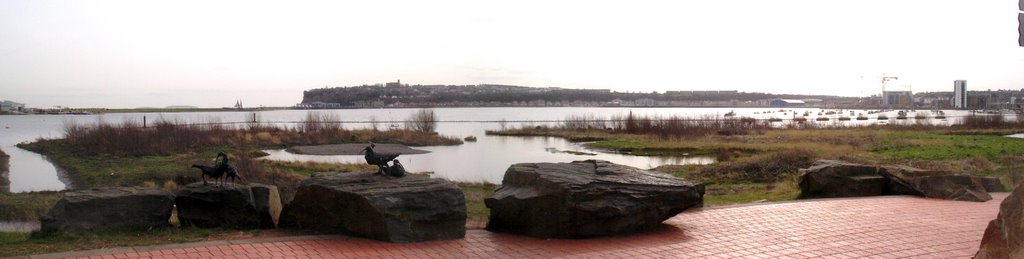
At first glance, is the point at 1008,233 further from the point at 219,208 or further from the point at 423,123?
the point at 423,123

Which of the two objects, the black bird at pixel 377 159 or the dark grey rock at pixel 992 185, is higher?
the black bird at pixel 377 159

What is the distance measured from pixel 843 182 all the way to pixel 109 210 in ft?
36.1

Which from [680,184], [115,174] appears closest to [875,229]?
[680,184]

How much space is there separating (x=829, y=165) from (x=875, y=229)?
4.63m

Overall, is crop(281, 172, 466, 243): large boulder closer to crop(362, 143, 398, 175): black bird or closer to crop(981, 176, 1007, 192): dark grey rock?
crop(362, 143, 398, 175): black bird

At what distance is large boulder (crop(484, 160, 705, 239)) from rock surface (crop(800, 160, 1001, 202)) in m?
4.58

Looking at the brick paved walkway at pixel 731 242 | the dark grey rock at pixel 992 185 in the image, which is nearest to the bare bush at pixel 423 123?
the dark grey rock at pixel 992 185

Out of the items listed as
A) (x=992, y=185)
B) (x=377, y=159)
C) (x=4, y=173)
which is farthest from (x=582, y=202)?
(x=4, y=173)

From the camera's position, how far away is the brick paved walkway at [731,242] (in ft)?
24.9

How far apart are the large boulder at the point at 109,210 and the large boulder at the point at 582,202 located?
12.6ft

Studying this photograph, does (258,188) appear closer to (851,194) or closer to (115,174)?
(851,194)

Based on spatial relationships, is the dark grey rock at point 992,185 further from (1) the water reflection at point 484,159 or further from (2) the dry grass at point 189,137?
(2) the dry grass at point 189,137

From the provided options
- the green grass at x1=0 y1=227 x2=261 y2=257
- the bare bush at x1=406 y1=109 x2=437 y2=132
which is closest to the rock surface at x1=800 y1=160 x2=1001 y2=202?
the green grass at x1=0 y1=227 x2=261 y2=257

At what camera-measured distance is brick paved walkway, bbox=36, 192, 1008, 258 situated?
7598 millimetres
